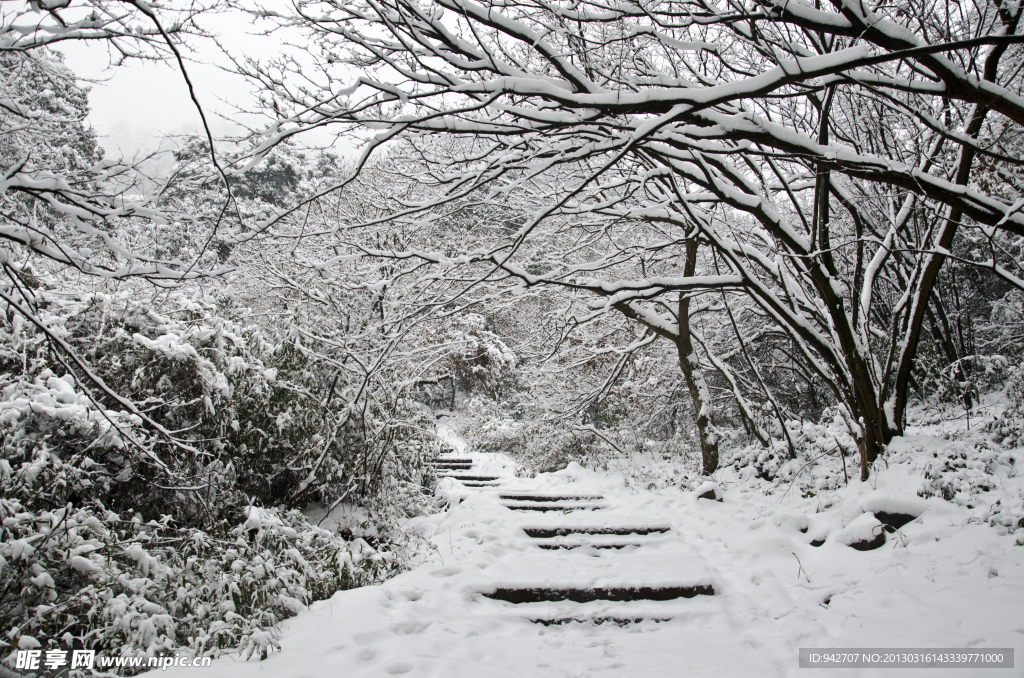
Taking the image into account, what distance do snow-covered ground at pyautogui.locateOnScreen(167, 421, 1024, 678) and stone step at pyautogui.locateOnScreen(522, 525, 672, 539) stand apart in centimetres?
10

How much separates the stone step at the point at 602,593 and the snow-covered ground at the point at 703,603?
0.12 ft

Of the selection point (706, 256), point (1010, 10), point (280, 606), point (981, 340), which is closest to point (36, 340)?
point (280, 606)

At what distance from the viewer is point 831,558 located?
3748 millimetres

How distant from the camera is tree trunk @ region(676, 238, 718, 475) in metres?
7.09

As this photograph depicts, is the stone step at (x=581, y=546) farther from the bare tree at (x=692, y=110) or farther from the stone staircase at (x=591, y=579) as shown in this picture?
the bare tree at (x=692, y=110)

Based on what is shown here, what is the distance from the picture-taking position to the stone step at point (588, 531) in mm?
4965

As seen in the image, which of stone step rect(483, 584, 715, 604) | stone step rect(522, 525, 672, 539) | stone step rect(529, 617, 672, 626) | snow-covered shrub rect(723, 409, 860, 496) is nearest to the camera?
stone step rect(529, 617, 672, 626)

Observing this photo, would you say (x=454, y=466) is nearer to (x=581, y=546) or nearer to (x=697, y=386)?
(x=697, y=386)

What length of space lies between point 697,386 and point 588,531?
3.24 m

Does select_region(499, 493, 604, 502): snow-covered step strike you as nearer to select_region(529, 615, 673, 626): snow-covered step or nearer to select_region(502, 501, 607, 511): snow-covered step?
select_region(502, 501, 607, 511): snow-covered step

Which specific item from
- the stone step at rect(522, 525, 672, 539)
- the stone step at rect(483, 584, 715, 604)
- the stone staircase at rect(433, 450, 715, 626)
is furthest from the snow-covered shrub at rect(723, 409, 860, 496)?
the stone step at rect(483, 584, 715, 604)

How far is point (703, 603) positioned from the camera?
333 cm

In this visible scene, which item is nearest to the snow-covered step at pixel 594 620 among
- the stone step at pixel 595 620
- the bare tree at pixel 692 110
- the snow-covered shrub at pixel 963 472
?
the stone step at pixel 595 620

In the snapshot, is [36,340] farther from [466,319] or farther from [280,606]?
[466,319]
